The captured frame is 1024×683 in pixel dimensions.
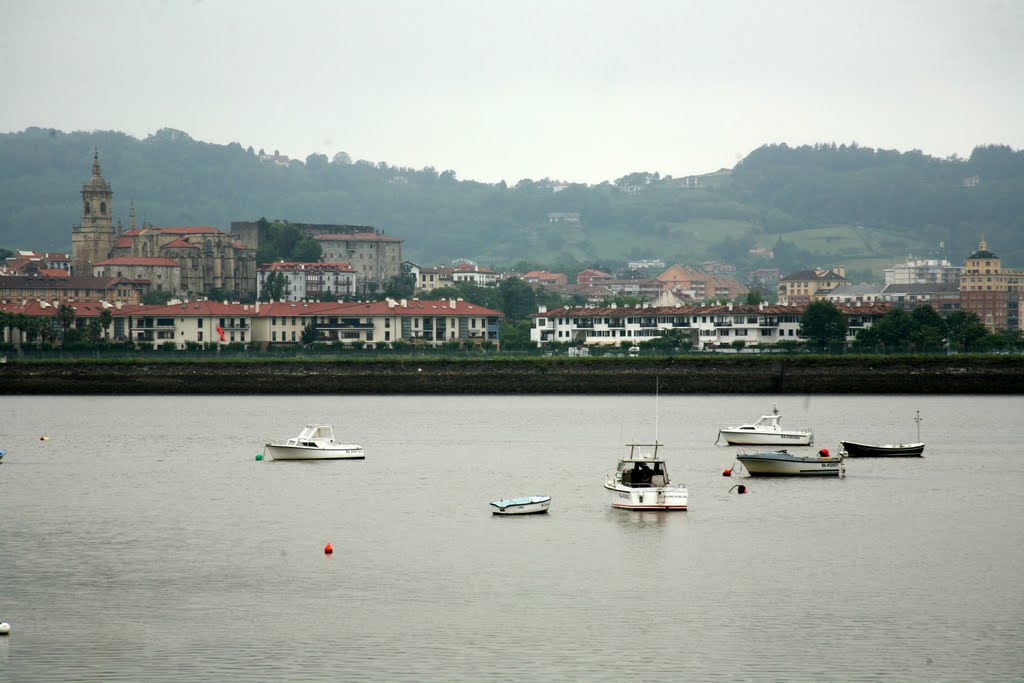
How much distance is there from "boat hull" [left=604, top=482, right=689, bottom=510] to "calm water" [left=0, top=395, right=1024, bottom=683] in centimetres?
76

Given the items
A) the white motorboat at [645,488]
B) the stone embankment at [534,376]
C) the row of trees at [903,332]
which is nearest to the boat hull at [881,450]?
the white motorboat at [645,488]

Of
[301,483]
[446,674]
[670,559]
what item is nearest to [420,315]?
[301,483]

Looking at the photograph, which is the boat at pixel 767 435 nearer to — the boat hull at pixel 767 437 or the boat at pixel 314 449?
the boat hull at pixel 767 437

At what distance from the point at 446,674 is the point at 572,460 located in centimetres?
3097

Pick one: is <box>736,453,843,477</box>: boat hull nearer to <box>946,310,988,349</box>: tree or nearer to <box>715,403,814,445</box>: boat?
<box>715,403,814,445</box>: boat

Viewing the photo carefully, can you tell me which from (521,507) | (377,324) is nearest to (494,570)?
(521,507)

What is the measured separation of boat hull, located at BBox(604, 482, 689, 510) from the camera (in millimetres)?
39469

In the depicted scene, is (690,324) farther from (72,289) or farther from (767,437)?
(767,437)

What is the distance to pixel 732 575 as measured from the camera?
102 feet

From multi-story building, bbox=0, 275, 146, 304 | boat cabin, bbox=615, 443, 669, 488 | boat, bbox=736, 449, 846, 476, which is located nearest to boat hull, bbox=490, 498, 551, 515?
boat cabin, bbox=615, 443, 669, 488

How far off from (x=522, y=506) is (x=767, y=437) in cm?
2127

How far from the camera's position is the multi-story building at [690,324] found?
14000 centimetres

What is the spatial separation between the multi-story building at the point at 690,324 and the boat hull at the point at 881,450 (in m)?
82.2

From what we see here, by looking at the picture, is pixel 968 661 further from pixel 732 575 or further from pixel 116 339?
pixel 116 339
